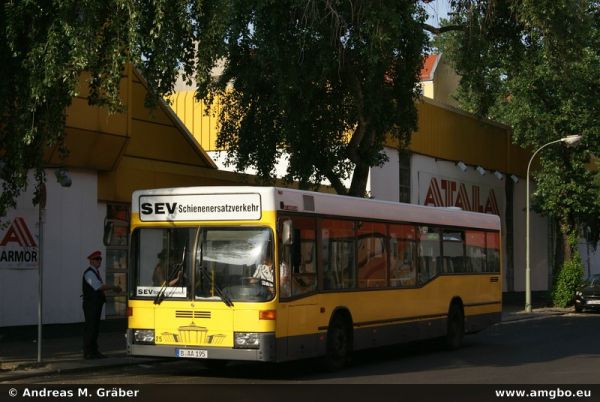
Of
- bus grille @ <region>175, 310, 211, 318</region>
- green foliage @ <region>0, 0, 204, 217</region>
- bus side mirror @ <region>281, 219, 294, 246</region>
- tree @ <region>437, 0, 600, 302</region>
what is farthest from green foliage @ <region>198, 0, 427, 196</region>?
tree @ <region>437, 0, 600, 302</region>

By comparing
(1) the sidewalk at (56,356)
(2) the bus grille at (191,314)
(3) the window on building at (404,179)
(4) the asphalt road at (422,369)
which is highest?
(3) the window on building at (404,179)

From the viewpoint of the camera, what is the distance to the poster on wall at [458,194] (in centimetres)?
3766

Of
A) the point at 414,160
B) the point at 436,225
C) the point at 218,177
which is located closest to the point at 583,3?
the point at 436,225

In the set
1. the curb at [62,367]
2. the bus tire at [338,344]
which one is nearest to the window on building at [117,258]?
the curb at [62,367]

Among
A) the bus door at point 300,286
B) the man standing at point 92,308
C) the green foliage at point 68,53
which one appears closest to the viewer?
the green foliage at point 68,53

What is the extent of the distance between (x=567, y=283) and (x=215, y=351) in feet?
90.5

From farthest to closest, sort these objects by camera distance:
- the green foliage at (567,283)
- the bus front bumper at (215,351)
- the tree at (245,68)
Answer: the green foliage at (567,283), the bus front bumper at (215,351), the tree at (245,68)

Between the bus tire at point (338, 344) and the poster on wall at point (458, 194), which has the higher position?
the poster on wall at point (458, 194)

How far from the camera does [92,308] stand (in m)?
16.2

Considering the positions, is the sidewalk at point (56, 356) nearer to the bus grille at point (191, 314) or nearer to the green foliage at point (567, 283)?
the bus grille at point (191, 314)

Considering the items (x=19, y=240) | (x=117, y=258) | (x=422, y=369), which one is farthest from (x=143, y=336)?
(x=117, y=258)

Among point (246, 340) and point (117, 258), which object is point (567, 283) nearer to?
point (117, 258)

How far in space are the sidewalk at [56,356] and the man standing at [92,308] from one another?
25 cm

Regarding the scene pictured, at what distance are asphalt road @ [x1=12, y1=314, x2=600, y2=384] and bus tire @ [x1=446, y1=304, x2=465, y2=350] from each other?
21 cm
